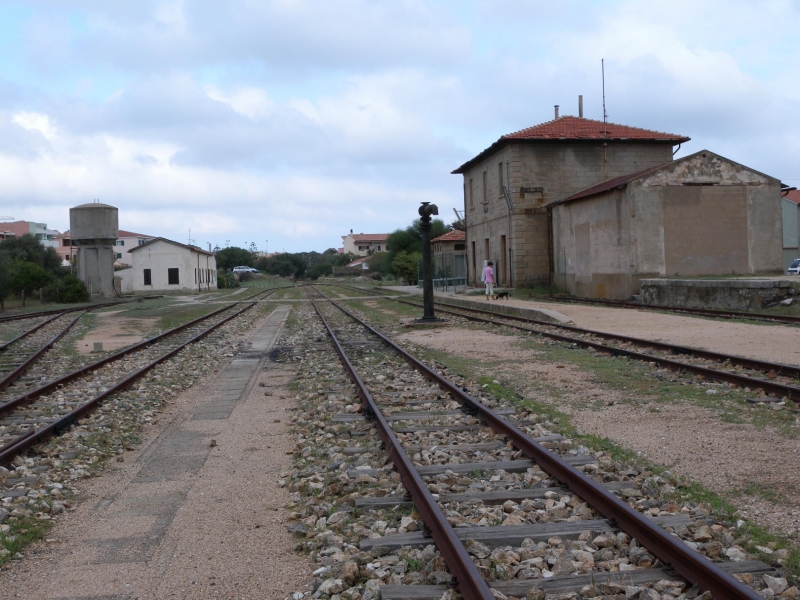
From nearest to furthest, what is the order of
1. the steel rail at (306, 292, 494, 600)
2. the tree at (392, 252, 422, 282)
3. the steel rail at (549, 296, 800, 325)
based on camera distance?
the steel rail at (306, 292, 494, 600) < the steel rail at (549, 296, 800, 325) < the tree at (392, 252, 422, 282)

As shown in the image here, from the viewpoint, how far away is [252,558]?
4.66 meters

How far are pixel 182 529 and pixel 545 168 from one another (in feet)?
108

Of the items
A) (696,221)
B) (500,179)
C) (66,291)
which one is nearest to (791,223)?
(500,179)

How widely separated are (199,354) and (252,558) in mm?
11504

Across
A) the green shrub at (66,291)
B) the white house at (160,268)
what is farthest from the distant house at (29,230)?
the green shrub at (66,291)

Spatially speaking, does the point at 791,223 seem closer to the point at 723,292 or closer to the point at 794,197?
the point at 794,197

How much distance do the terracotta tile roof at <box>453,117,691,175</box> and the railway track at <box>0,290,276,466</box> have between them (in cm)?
2398

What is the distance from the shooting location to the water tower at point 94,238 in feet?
→ 176

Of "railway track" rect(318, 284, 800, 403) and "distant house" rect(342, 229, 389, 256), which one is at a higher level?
"distant house" rect(342, 229, 389, 256)

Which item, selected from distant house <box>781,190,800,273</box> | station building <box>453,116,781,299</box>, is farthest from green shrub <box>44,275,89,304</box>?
distant house <box>781,190,800,273</box>

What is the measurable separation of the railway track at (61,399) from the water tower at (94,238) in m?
40.2

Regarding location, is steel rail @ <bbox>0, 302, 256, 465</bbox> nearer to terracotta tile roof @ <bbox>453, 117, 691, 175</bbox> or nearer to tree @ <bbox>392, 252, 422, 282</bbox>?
terracotta tile roof @ <bbox>453, 117, 691, 175</bbox>

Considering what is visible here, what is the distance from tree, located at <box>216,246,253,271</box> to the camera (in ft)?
464

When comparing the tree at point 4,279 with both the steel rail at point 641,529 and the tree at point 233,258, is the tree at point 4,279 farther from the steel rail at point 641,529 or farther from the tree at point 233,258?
the tree at point 233,258
